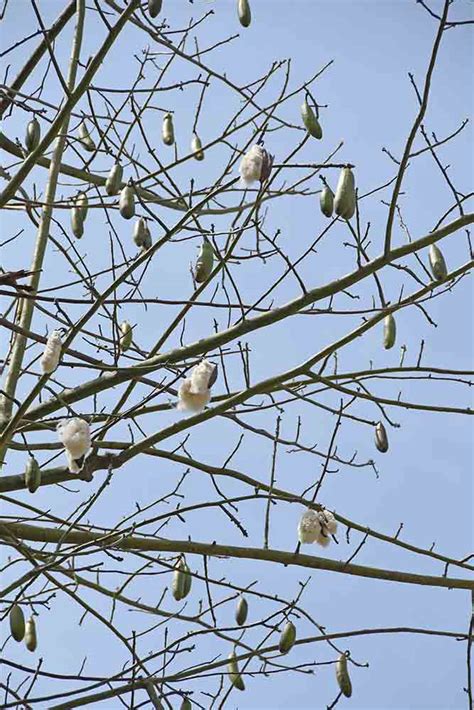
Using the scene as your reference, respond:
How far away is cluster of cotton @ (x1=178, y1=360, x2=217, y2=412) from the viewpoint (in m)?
2.08

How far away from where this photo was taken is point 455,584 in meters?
2.53

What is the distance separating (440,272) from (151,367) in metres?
0.60

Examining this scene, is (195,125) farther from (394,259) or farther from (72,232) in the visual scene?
(394,259)

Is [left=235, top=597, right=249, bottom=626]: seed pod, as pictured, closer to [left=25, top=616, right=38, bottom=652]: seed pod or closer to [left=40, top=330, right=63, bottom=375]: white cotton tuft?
[left=25, top=616, right=38, bottom=652]: seed pod

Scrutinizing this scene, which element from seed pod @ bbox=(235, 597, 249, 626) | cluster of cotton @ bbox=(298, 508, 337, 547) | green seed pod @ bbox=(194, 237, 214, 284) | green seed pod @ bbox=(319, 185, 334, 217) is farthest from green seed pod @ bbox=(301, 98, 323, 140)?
seed pod @ bbox=(235, 597, 249, 626)

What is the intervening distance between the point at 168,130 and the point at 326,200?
0.86m

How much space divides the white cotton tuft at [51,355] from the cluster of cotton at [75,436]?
0.37 feet

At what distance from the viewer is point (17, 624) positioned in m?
2.29

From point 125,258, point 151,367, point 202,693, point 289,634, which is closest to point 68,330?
point 151,367

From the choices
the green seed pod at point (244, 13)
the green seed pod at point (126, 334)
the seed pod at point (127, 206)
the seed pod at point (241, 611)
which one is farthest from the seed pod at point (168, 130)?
the seed pod at point (241, 611)

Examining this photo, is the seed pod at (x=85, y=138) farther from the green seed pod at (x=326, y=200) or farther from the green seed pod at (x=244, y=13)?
the green seed pod at (x=326, y=200)

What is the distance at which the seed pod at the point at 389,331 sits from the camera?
2.48m

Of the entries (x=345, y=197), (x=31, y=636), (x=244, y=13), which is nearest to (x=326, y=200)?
(x=345, y=197)

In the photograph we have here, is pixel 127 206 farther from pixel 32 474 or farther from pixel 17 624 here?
pixel 17 624
